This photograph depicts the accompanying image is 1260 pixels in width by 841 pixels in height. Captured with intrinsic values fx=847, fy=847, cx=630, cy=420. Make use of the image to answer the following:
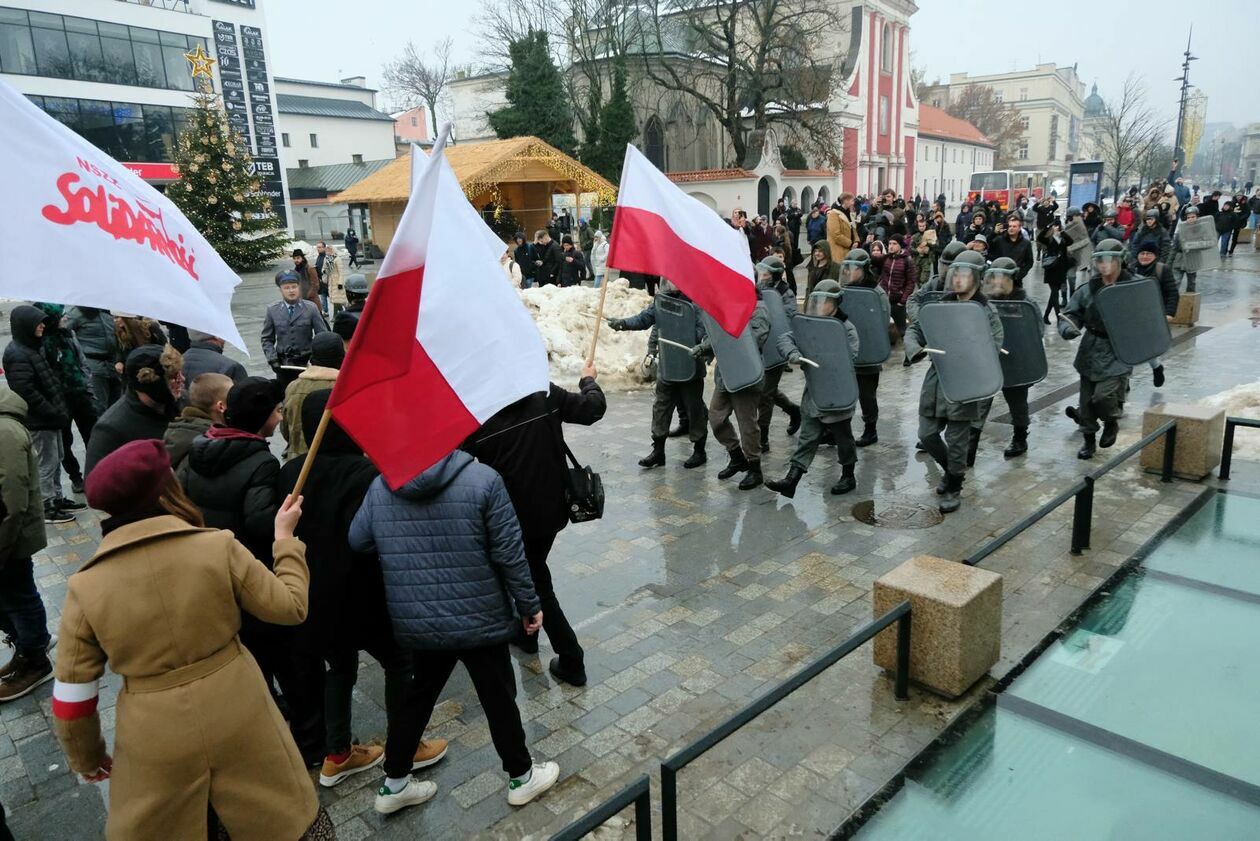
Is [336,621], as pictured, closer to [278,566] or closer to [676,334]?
[278,566]

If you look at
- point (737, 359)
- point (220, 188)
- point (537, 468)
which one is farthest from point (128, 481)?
point (220, 188)

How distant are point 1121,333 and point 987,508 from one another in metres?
2.24

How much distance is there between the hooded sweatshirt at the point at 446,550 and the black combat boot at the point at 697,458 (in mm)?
4876

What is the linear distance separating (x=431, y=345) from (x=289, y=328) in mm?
6017

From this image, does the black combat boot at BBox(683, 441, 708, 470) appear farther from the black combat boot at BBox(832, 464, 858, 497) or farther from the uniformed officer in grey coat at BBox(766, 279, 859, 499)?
the black combat boot at BBox(832, 464, 858, 497)

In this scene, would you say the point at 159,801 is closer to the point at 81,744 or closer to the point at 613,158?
the point at 81,744

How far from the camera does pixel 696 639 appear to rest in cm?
493

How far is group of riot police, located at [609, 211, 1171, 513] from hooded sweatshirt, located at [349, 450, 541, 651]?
417cm

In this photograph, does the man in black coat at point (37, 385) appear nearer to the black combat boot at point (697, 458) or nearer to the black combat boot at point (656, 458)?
the black combat boot at point (656, 458)

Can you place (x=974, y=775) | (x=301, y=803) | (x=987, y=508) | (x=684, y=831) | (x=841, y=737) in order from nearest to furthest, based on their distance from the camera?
(x=301, y=803)
(x=684, y=831)
(x=974, y=775)
(x=841, y=737)
(x=987, y=508)

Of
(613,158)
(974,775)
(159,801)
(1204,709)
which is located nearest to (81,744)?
(159,801)

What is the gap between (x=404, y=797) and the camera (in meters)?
3.54

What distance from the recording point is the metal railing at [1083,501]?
14.2 feet

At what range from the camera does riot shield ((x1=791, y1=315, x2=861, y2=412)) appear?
271 inches
